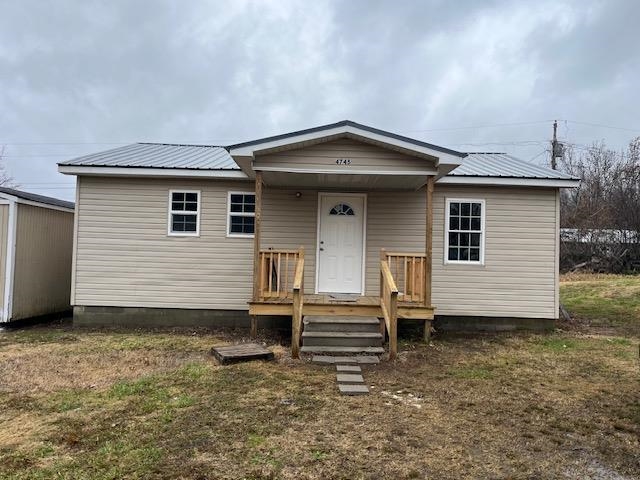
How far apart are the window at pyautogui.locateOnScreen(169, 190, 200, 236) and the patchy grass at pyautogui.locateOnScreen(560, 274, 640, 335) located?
8610mm

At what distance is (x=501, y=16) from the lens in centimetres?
1498

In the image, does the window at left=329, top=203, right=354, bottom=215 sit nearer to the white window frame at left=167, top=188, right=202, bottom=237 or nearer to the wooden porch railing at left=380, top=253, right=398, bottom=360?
the wooden porch railing at left=380, top=253, right=398, bottom=360

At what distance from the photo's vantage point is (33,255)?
9500 millimetres

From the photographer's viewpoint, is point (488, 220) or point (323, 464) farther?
point (488, 220)

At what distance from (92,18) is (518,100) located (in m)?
32.5

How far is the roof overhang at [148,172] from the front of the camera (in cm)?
853

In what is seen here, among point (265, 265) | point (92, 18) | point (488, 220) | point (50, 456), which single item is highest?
point (92, 18)

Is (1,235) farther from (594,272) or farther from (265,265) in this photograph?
(594,272)

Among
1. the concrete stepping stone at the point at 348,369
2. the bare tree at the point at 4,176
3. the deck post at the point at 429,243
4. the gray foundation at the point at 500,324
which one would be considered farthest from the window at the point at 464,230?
the bare tree at the point at 4,176

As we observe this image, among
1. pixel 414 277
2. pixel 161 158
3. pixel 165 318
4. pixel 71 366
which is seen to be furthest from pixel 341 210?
pixel 71 366

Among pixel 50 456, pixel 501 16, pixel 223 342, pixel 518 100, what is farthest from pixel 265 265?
pixel 518 100

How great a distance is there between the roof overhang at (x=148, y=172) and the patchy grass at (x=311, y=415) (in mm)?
3241

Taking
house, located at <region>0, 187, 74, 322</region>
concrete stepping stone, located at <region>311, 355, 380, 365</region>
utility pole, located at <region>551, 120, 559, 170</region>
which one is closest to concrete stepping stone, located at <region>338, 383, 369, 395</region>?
concrete stepping stone, located at <region>311, 355, 380, 365</region>

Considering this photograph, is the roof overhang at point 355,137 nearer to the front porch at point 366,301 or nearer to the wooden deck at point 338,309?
the front porch at point 366,301
